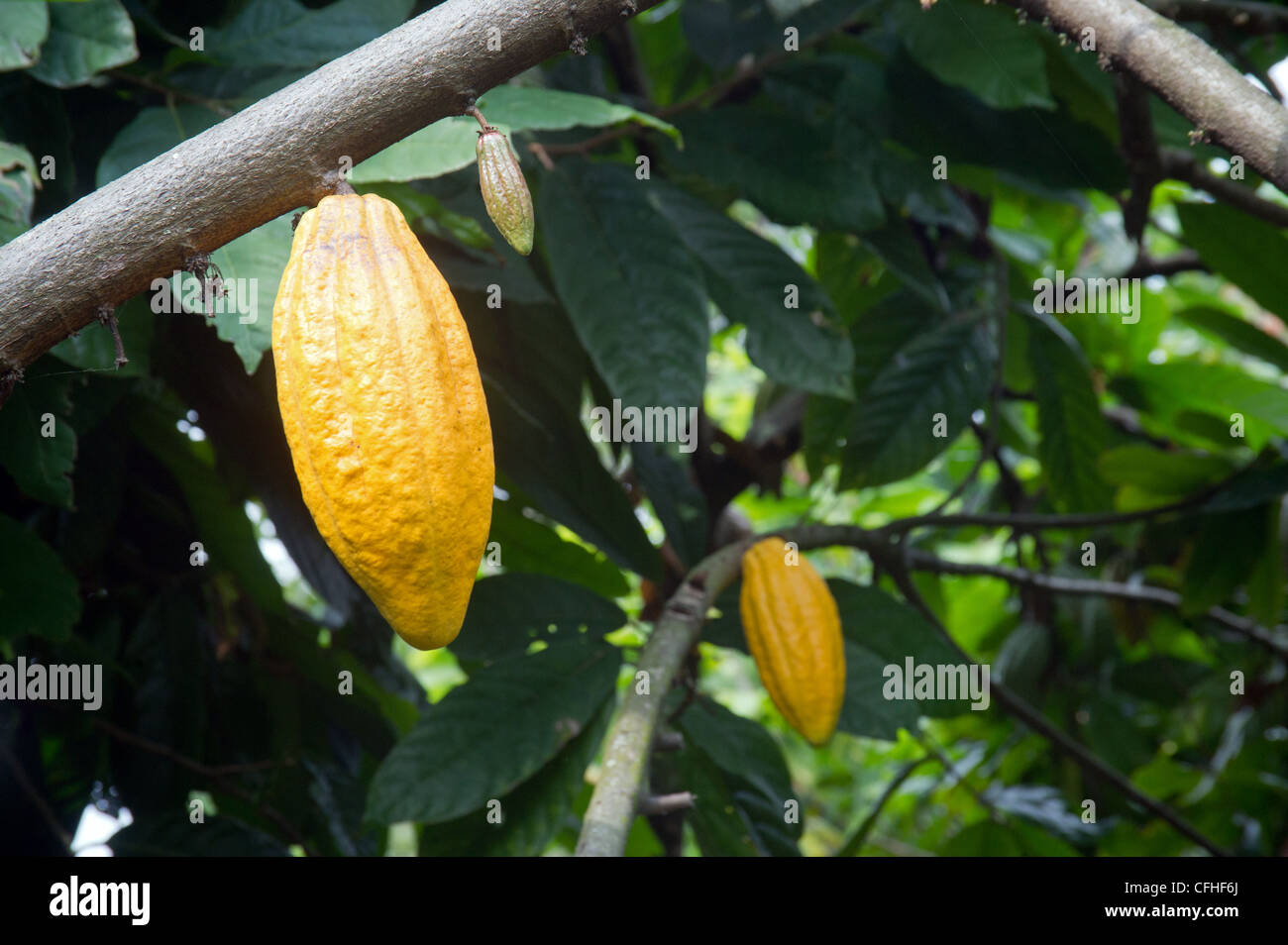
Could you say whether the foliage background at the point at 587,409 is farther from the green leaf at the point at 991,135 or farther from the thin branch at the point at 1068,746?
the thin branch at the point at 1068,746

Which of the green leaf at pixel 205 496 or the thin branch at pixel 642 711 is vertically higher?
the green leaf at pixel 205 496

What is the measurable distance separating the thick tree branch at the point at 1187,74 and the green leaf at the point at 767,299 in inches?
24.5

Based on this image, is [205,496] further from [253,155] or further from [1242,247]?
[1242,247]

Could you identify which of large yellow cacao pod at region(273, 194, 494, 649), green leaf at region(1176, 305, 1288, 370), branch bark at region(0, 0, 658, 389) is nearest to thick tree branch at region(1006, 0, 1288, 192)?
branch bark at region(0, 0, 658, 389)

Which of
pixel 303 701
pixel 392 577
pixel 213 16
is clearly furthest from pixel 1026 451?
pixel 392 577

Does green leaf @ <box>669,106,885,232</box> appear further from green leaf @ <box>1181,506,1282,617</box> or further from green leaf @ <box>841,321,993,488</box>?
green leaf @ <box>1181,506,1282,617</box>

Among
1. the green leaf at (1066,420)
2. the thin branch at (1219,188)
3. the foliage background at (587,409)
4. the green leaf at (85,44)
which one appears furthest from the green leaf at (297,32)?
the green leaf at (1066,420)

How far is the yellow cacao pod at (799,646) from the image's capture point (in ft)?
4.06

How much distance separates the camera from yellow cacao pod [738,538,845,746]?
1.24 metres

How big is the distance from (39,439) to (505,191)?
0.71m

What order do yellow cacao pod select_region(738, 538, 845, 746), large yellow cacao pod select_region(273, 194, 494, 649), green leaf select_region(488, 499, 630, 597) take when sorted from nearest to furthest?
large yellow cacao pod select_region(273, 194, 494, 649), yellow cacao pod select_region(738, 538, 845, 746), green leaf select_region(488, 499, 630, 597)

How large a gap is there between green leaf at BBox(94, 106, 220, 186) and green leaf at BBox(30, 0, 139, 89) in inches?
2.5

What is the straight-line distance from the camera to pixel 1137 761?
7.55ft
